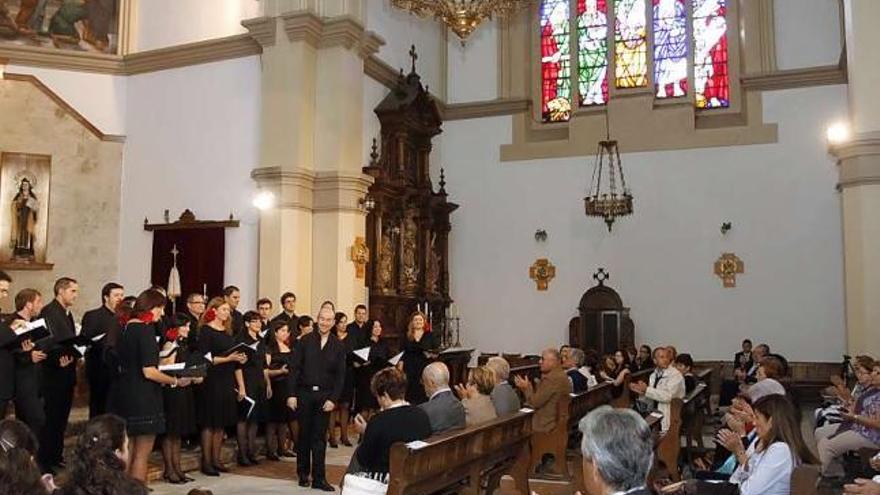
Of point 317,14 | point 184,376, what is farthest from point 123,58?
point 184,376

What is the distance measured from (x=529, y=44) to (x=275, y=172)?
692cm

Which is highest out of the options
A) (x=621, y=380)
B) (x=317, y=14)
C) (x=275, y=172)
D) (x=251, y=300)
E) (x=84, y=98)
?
(x=317, y=14)

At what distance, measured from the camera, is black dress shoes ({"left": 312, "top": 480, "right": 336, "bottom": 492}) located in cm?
714

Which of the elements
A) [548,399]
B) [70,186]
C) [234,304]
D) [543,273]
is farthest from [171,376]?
[543,273]

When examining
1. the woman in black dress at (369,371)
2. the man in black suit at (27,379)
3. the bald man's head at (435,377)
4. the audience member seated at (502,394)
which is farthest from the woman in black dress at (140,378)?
the woman in black dress at (369,371)

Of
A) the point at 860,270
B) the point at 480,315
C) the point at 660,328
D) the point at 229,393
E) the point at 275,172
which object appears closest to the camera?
the point at 229,393

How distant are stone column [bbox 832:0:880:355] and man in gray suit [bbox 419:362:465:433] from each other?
755 centimetres

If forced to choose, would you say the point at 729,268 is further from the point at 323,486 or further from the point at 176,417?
the point at 176,417

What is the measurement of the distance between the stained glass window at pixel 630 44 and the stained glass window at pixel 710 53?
0.97m

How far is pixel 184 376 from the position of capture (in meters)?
6.53

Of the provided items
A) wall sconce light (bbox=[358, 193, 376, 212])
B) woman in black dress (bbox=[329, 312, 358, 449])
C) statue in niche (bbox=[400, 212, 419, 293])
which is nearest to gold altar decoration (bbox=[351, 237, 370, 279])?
wall sconce light (bbox=[358, 193, 376, 212])

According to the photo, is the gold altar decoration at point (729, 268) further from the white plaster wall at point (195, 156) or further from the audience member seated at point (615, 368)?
the white plaster wall at point (195, 156)

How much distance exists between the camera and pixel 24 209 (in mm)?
12789

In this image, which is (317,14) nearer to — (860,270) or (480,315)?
(480,315)
